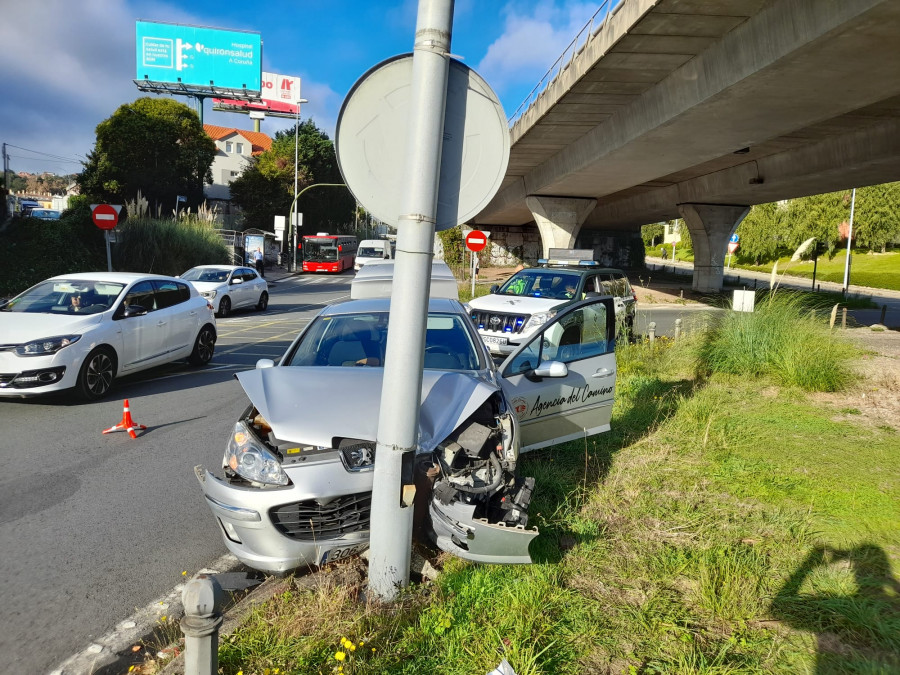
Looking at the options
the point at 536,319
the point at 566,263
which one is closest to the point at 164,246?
the point at 566,263

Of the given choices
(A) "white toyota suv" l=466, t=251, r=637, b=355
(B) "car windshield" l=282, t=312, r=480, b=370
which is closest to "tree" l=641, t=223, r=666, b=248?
(A) "white toyota suv" l=466, t=251, r=637, b=355

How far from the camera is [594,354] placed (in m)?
5.86

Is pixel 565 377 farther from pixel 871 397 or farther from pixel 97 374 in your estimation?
pixel 97 374

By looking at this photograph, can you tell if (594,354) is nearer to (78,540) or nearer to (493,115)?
(493,115)

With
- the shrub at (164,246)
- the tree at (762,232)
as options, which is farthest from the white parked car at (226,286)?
the tree at (762,232)

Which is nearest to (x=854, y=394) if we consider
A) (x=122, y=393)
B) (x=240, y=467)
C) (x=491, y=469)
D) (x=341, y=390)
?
(x=491, y=469)

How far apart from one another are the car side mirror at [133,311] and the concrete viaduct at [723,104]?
9.98 metres

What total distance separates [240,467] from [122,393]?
6455 mm

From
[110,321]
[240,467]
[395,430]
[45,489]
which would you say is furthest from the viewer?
[110,321]

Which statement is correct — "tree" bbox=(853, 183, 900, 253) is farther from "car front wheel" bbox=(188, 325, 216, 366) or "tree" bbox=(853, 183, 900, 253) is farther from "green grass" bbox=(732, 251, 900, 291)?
"car front wheel" bbox=(188, 325, 216, 366)

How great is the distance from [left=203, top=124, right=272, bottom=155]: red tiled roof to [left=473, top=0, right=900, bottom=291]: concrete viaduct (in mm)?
67622

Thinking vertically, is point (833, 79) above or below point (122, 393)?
above

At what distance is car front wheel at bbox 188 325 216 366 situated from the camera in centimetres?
1112

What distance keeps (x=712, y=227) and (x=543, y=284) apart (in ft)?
81.9
